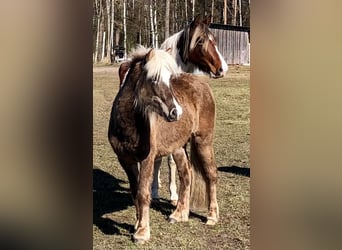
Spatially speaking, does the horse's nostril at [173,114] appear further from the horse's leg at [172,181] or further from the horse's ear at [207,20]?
the horse's ear at [207,20]

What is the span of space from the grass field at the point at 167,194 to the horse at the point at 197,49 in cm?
5

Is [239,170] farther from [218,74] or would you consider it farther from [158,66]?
[158,66]

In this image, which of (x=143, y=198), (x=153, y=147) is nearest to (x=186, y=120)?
(x=153, y=147)

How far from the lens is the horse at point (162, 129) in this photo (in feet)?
5.46

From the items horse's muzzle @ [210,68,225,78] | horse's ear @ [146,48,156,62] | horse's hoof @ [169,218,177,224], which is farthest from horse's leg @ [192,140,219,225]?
horse's ear @ [146,48,156,62]

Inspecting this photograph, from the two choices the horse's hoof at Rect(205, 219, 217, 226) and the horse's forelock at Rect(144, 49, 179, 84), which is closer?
the horse's forelock at Rect(144, 49, 179, 84)

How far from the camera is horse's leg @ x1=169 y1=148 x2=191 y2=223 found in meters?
1.76

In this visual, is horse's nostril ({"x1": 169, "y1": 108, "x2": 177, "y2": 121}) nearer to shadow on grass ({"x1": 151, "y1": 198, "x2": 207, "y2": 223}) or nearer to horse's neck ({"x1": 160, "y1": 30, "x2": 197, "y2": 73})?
horse's neck ({"x1": 160, "y1": 30, "x2": 197, "y2": 73})

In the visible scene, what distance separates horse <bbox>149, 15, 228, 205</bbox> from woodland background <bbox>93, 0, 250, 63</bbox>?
3 cm

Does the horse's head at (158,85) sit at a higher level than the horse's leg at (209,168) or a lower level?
higher

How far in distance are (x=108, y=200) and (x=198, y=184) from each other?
0.32 m

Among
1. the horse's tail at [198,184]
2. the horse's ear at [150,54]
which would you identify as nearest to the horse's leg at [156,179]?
the horse's tail at [198,184]
